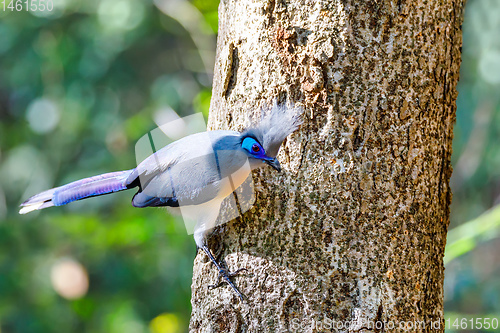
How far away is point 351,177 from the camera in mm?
1675

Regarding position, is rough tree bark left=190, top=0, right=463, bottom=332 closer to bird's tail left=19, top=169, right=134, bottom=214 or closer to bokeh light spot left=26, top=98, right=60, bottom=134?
bird's tail left=19, top=169, right=134, bottom=214

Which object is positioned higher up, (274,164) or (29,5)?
(29,5)

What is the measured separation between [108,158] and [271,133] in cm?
426

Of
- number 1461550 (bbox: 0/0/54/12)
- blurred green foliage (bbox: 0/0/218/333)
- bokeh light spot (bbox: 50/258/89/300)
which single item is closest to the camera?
blurred green foliage (bbox: 0/0/218/333)

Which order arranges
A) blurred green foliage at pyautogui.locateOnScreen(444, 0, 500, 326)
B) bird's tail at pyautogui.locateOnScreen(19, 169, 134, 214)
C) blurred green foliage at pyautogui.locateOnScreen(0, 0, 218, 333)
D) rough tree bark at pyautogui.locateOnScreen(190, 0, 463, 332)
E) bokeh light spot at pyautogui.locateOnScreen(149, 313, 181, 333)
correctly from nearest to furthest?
1. rough tree bark at pyautogui.locateOnScreen(190, 0, 463, 332)
2. bird's tail at pyautogui.locateOnScreen(19, 169, 134, 214)
3. bokeh light spot at pyautogui.locateOnScreen(149, 313, 181, 333)
4. blurred green foliage at pyautogui.locateOnScreen(444, 0, 500, 326)
5. blurred green foliage at pyautogui.locateOnScreen(0, 0, 218, 333)

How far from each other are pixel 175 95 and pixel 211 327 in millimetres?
3997

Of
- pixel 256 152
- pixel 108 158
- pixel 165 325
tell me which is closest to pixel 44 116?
pixel 108 158

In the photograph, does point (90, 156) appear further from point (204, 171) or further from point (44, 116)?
point (204, 171)

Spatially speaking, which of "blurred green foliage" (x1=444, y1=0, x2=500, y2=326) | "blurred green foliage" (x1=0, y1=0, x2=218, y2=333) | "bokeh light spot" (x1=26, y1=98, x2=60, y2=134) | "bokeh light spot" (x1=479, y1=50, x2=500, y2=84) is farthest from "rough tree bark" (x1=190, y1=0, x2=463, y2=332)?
"bokeh light spot" (x1=26, y1=98, x2=60, y2=134)

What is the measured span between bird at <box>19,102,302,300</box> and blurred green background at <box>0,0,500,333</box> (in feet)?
7.17

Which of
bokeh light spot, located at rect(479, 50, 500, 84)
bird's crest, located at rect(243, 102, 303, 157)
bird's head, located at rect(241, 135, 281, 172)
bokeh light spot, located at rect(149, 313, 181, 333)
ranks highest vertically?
bokeh light spot, located at rect(479, 50, 500, 84)

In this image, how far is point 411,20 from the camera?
5.62 ft

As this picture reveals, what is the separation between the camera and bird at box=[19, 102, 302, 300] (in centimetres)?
175

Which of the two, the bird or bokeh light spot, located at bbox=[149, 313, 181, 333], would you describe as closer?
the bird
